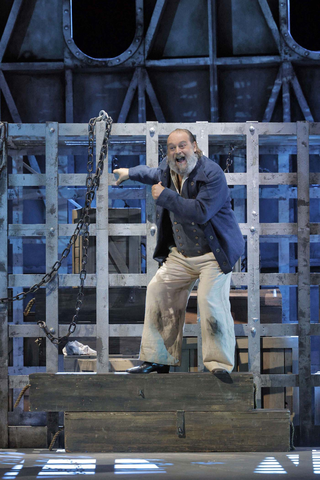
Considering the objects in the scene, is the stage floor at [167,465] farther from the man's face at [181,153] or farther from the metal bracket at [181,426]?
the man's face at [181,153]

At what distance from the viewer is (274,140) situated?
4.75m

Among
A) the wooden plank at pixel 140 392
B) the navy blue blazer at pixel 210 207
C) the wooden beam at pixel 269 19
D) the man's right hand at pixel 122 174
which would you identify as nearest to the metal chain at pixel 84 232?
the man's right hand at pixel 122 174

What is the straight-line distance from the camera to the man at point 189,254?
3742mm

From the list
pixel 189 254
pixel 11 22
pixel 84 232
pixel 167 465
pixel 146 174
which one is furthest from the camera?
pixel 11 22

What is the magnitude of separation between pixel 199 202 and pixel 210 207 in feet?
0.27

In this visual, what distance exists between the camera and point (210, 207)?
12.1 ft

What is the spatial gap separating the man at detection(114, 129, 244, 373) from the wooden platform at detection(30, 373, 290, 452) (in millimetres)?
157

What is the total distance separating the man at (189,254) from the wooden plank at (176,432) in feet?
1.17

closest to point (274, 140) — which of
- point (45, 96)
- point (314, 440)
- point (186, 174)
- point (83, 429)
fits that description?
point (186, 174)

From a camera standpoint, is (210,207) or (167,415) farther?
(167,415)

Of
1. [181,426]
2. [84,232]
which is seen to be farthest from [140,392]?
[84,232]

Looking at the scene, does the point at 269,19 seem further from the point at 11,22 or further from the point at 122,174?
the point at 122,174

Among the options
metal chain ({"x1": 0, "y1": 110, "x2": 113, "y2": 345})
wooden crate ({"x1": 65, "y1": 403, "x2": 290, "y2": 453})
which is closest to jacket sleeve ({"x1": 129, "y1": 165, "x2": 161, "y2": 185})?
metal chain ({"x1": 0, "y1": 110, "x2": 113, "y2": 345})

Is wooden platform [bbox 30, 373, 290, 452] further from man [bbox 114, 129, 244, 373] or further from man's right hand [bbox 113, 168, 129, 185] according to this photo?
man's right hand [bbox 113, 168, 129, 185]
